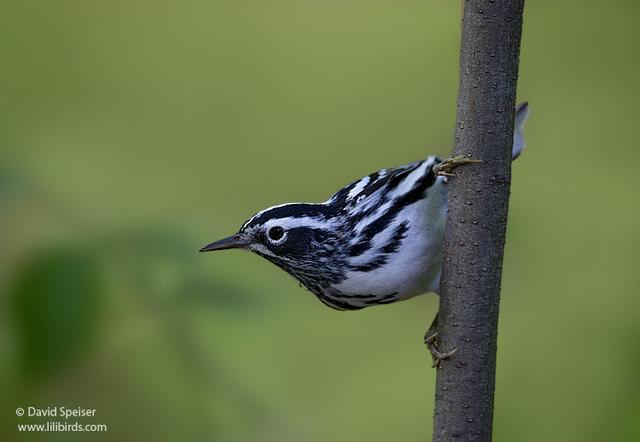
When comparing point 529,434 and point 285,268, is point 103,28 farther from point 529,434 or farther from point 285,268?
point 529,434

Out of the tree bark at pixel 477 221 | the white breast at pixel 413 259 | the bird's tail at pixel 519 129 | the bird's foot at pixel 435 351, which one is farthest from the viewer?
the bird's tail at pixel 519 129

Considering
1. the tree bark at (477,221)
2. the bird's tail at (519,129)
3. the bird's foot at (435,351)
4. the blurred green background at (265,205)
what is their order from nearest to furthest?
the tree bark at (477,221), the bird's foot at (435,351), the blurred green background at (265,205), the bird's tail at (519,129)

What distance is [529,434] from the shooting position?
2.79 m

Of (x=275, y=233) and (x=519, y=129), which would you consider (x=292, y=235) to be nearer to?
(x=275, y=233)

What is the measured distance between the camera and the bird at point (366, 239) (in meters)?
2.21

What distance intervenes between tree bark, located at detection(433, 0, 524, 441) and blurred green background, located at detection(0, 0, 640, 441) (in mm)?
682

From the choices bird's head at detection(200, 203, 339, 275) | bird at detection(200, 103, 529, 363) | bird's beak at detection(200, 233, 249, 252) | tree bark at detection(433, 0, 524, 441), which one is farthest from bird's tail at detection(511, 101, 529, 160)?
bird's beak at detection(200, 233, 249, 252)

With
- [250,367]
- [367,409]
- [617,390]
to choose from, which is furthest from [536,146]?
[250,367]

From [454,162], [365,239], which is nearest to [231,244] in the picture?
[365,239]

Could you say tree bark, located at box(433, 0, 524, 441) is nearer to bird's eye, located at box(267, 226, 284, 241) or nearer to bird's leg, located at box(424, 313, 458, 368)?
bird's leg, located at box(424, 313, 458, 368)

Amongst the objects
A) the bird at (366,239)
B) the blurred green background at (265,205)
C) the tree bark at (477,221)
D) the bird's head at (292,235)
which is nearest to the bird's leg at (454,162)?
the tree bark at (477,221)

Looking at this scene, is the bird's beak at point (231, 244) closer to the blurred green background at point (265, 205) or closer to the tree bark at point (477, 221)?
the blurred green background at point (265, 205)

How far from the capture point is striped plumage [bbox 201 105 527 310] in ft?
7.27

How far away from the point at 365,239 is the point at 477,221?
51 cm
